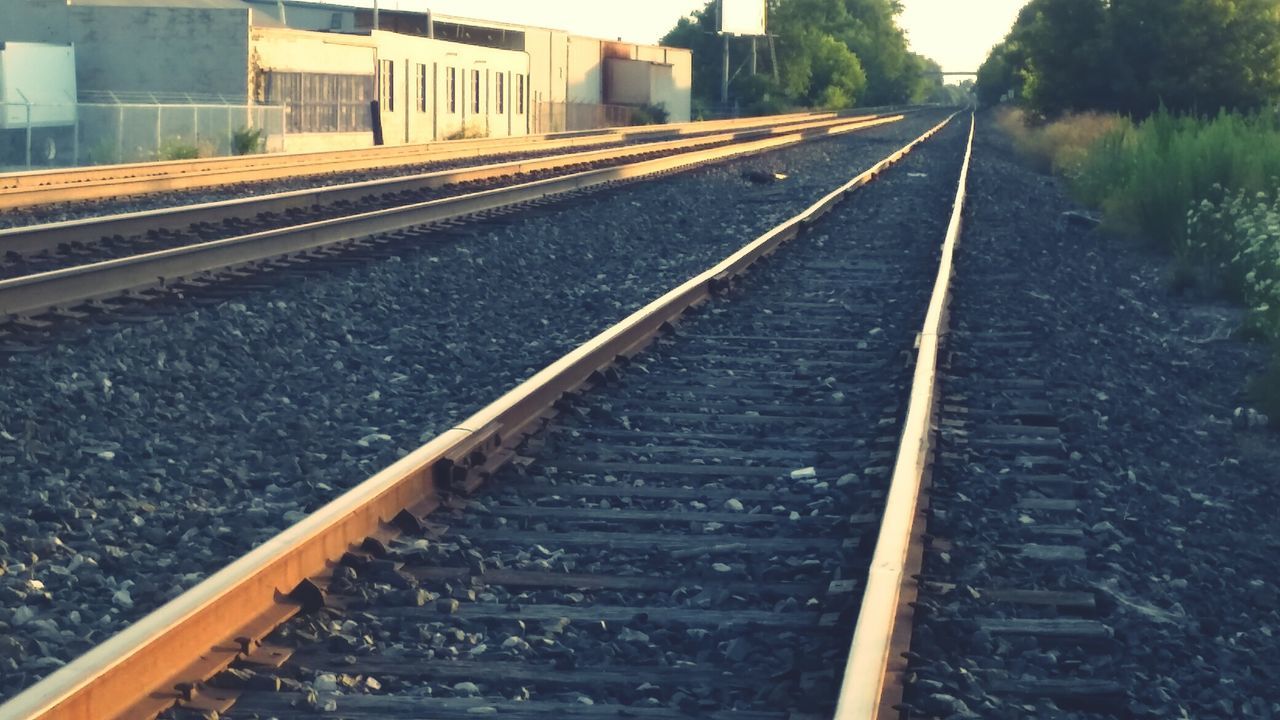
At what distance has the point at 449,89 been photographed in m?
53.8

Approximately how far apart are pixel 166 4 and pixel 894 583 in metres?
44.7

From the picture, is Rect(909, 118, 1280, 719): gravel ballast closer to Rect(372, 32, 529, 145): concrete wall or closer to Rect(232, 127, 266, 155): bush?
Rect(232, 127, 266, 155): bush

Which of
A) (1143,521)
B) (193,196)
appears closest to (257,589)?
(1143,521)

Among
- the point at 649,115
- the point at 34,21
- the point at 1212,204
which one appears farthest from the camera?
the point at 649,115

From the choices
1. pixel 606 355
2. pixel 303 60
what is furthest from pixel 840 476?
pixel 303 60

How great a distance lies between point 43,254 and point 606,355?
542 cm

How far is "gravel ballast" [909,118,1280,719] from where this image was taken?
4.29 metres

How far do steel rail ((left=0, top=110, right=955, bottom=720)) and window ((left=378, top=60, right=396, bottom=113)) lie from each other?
1642 inches

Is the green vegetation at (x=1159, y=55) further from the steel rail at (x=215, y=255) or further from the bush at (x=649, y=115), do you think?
the bush at (x=649, y=115)

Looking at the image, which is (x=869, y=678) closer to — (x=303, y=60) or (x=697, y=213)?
(x=697, y=213)

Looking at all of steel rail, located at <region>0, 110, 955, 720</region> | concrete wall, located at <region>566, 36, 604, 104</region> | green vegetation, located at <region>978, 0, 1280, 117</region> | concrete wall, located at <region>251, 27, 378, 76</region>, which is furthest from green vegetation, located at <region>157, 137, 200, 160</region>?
concrete wall, located at <region>566, 36, 604, 104</region>

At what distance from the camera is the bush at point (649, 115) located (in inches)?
2854

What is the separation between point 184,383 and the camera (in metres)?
7.95

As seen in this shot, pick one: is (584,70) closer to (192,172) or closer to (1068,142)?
(1068,142)
